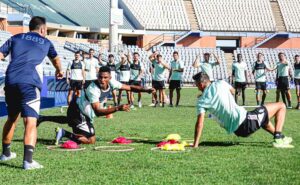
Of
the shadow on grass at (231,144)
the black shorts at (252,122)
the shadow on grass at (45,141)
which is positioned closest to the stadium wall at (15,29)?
the shadow on grass at (45,141)

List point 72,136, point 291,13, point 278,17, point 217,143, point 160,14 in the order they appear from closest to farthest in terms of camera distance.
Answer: point 217,143, point 72,136, point 160,14, point 278,17, point 291,13

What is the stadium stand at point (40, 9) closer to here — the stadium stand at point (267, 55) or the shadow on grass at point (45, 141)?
the stadium stand at point (267, 55)

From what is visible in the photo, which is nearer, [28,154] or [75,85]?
[28,154]

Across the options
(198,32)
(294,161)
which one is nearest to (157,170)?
(294,161)

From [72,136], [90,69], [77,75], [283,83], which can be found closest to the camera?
[72,136]

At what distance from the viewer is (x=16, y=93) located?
300 inches

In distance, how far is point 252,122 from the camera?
9359 millimetres

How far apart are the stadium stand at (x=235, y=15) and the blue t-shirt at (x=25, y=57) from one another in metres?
52.7

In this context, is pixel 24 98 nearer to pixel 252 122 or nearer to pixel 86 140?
pixel 86 140

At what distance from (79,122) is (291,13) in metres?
55.6

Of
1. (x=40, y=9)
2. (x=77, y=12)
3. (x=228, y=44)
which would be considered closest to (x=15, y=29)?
(x=40, y=9)

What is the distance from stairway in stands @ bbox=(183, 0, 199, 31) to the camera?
2363 inches

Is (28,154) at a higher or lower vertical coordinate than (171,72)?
lower

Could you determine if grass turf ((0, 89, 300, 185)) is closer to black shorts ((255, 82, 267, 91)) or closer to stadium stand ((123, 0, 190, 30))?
black shorts ((255, 82, 267, 91))
